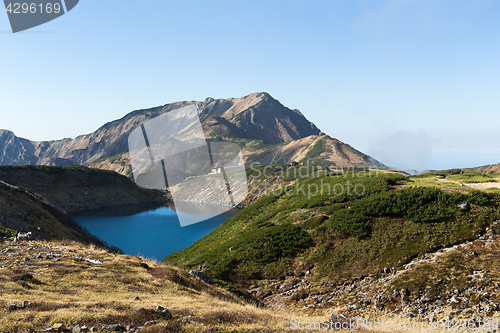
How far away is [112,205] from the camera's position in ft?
460

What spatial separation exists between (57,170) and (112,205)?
32.4m

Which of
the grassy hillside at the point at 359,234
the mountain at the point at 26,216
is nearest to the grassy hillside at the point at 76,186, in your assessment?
the mountain at the point at 26,216

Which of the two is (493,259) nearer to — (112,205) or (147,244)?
(147,244)

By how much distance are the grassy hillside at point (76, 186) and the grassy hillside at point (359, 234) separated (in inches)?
4536

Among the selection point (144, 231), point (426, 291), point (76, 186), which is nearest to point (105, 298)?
point (426, 291)

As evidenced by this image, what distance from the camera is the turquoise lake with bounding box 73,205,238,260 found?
6669 centimetres

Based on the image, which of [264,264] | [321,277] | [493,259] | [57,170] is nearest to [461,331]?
[493,259]

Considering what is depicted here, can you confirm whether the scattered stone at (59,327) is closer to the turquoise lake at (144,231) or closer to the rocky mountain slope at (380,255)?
the rocky mountain slope at (380,255)

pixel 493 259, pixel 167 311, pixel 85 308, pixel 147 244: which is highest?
pixel 85 308

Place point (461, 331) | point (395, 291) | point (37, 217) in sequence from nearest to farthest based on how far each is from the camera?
point (461, 331) < point (395, 291) < point (37, 217)

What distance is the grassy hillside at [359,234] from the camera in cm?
2291

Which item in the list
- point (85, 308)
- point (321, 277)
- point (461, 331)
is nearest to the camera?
point (85, 308)

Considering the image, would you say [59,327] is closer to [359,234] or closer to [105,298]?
[105,298]

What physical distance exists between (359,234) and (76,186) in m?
148
